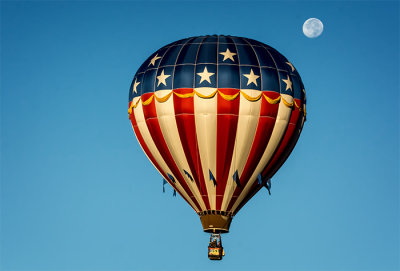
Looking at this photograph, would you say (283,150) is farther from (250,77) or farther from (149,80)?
(149,80)

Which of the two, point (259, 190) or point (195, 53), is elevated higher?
point (195, 53)

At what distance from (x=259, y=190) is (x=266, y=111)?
408cm

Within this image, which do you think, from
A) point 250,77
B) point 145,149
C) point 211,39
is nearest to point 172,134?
point 145,149

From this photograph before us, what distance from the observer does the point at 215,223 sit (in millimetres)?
54875

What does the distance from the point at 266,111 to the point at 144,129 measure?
17.8ft

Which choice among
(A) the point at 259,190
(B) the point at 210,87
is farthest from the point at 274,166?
(B) the point at 210,87

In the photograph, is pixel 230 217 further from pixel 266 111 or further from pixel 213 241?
pixel 266 111

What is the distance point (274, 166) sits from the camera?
185 feet

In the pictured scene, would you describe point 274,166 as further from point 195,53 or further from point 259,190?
point 195,53

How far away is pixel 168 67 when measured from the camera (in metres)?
55.1

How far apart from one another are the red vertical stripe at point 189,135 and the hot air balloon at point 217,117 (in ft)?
0.14

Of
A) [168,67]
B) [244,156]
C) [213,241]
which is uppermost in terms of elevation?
[168,67]

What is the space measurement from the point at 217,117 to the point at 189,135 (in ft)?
4.75

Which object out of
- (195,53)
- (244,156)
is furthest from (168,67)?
(244,156)
